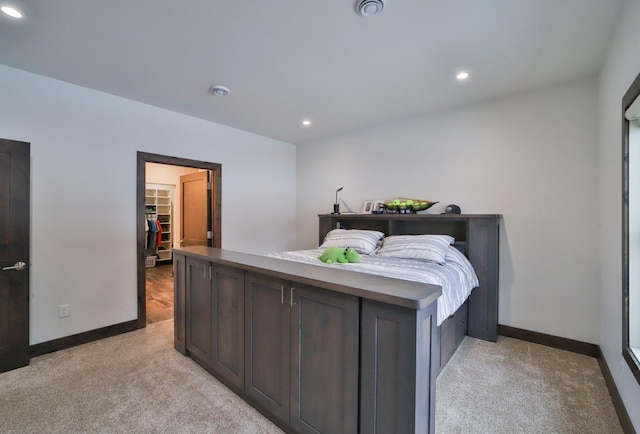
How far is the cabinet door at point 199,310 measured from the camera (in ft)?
7.48

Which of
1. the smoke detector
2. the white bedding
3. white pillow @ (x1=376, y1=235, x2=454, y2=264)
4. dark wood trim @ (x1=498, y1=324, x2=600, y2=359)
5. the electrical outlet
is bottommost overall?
dark wood trim @ (x1=498, y1=324, x2=600, y2=359)

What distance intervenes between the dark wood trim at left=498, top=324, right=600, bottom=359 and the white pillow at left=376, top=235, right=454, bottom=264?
3.78ft

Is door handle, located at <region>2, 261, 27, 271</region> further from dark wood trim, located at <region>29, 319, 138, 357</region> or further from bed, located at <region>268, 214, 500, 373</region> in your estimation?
bed, located at <region>268, 214, 500, 373</region>

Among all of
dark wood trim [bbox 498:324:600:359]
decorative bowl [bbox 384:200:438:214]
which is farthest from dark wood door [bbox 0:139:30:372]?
dark wood trim [bbox 498:324:600:359]

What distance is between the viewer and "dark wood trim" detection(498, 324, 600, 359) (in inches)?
104

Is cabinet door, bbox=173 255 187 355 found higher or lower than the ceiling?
lower

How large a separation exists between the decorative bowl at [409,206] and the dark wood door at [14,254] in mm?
3690

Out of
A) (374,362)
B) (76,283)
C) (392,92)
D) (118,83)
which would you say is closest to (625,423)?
(374,362)

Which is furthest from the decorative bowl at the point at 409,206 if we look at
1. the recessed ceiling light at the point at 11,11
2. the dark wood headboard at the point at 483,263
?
the recessed ceiling light at the point at 11,11

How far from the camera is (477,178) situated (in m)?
3.28

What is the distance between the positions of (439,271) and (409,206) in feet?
4.30

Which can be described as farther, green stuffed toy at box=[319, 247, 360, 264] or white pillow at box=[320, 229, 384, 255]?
white pillow at box=[320, 229, 384, 255]

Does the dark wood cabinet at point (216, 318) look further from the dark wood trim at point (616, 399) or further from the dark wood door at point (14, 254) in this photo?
the dark wood trim at point (616, 399)

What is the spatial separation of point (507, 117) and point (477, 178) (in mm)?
697
